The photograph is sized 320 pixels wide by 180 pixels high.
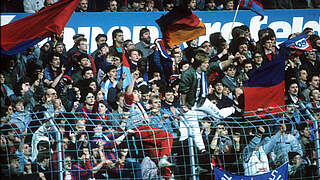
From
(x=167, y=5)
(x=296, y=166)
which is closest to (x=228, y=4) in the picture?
(x=167, y=5)

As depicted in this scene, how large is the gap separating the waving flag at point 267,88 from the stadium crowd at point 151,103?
0.31 meters

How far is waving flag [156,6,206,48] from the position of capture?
8.30m

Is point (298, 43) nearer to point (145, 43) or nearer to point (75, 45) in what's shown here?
point (145, 43)

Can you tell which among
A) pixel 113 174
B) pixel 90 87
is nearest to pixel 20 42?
pixel 90 87

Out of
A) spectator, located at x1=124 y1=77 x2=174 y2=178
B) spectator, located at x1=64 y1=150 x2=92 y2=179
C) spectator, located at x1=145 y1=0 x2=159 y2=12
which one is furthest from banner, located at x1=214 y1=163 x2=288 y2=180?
spectator, located at x1=145 y1=0 x2=159 y2=12

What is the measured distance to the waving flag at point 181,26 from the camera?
830 centimetres

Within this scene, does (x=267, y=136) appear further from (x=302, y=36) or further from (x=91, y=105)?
(x=91, y=105)

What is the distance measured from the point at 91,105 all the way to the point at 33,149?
1569 mm

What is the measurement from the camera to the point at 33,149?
6.73 meters

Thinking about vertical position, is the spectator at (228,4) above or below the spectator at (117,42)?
above

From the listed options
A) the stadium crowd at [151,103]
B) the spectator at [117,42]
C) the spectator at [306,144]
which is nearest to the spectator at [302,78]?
the stadium crowd at [151,103]

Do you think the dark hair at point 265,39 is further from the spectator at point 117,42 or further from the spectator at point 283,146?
the spectator at point 117,42

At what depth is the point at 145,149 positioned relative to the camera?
19.2 feet

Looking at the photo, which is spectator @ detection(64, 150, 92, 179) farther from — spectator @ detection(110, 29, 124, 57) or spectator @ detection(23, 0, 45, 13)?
spectator @ detection(23, 0, 45, 13)
